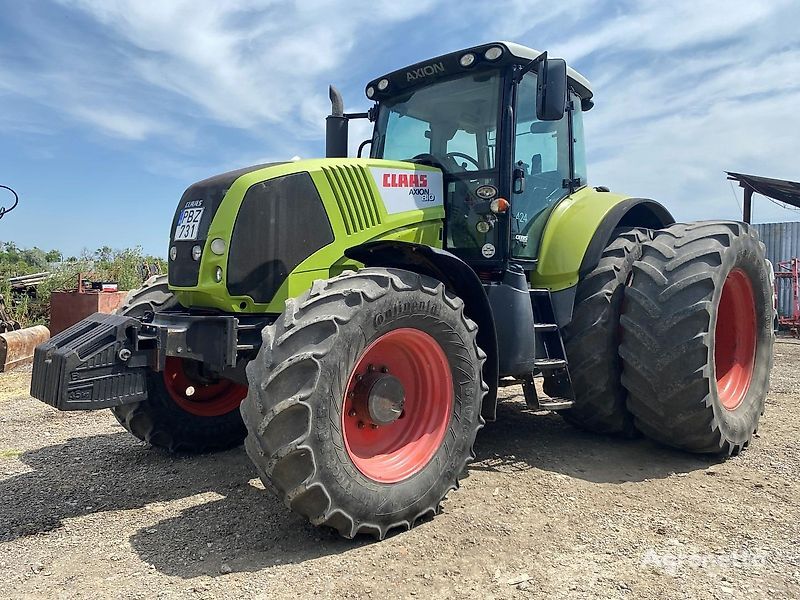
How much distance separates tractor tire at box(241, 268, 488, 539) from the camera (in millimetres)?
3055

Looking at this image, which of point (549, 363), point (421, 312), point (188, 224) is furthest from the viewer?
point (549, 363)

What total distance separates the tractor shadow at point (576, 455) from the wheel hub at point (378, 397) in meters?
1.25

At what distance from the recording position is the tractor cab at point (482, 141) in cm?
470

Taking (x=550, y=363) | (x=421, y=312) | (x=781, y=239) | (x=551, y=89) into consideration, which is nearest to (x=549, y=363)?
(x=550, y=363)

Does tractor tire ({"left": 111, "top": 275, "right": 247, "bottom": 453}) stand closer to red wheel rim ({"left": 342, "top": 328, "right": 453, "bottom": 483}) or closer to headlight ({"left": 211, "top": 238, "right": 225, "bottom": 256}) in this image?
headlight ({"left": 211, "top": 238, "right": 225, "bottom": 256})

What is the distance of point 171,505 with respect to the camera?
3.92 m

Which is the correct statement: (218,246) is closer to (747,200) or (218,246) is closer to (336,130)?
(336,130)

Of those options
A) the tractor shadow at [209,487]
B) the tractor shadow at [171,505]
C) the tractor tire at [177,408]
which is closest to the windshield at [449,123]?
the tractor tire at [177,408]

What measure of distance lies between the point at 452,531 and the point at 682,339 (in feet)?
7.05

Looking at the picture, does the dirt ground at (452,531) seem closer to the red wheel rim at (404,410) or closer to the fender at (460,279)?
A: the red wheel rim at (404,410)

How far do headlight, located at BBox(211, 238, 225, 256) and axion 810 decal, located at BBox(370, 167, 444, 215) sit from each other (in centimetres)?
109

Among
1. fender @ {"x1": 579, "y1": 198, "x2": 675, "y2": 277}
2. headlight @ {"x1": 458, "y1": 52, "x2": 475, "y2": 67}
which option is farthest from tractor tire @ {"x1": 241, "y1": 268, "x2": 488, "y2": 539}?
headlight @ {"x1": 458, "y1": 52, "x2": 475, "y2": 67}

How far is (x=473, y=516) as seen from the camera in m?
3.70

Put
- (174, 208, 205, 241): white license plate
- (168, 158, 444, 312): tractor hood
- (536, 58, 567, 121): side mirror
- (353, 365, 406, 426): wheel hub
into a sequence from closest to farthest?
(353, 365, 406, 426): wheel hub < (168, 158, 444, 312): tractor hood < (174, 208, 205, 241): white license plate < (536, 58, 567, 121): side mirror
